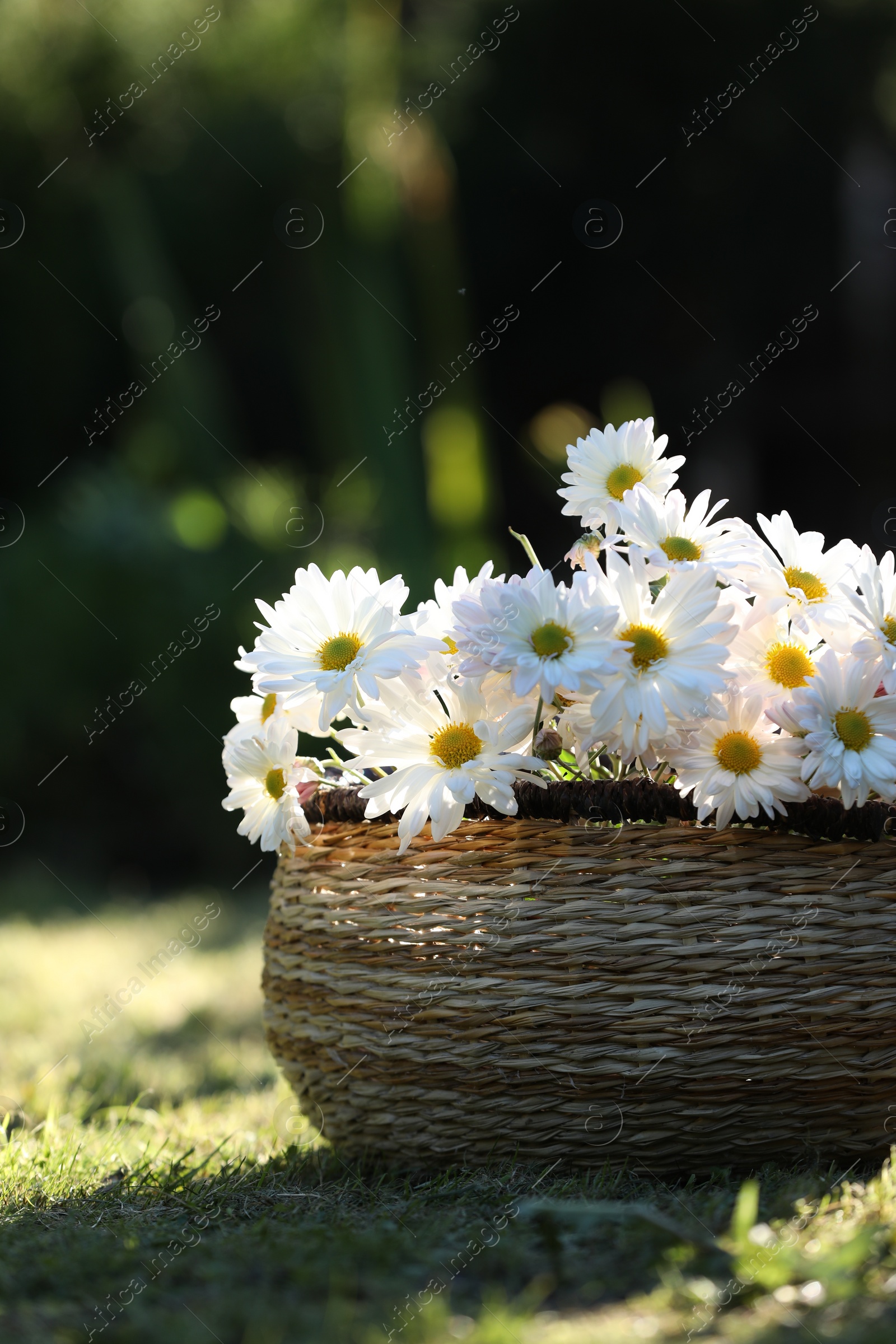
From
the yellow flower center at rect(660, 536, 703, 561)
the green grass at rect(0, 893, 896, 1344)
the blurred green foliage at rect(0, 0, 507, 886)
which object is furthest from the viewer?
the blurred green foliage at rect(0, 0, 507, 886)

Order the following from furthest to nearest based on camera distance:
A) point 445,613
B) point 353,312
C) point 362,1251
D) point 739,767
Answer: point 353,312
point 445,613
point 739,767
point 362,1251

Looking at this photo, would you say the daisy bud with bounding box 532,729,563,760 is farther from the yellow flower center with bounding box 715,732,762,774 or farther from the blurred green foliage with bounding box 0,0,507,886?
the blurred green foliage with bounding box 0,0,507,886

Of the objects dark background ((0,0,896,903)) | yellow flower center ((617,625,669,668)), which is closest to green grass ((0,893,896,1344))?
yellow flower center ((617,625,669,668))

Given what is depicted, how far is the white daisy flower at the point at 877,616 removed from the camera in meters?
0.87

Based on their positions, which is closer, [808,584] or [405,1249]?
[405,1249]

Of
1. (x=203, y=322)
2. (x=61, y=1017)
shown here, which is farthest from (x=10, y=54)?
(x=61, y=1017)

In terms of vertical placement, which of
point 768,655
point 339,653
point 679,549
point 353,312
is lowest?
point 768,655

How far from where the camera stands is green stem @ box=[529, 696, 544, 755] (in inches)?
33.9

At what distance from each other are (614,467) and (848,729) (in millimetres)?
316

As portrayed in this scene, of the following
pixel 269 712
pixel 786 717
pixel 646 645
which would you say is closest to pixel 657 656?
pixel 646 645

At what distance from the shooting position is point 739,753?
855mm

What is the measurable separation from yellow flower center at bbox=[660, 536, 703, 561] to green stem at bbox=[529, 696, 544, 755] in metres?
0.17

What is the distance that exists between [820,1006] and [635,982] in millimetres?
147

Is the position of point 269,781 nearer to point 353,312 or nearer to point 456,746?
point 456,746
